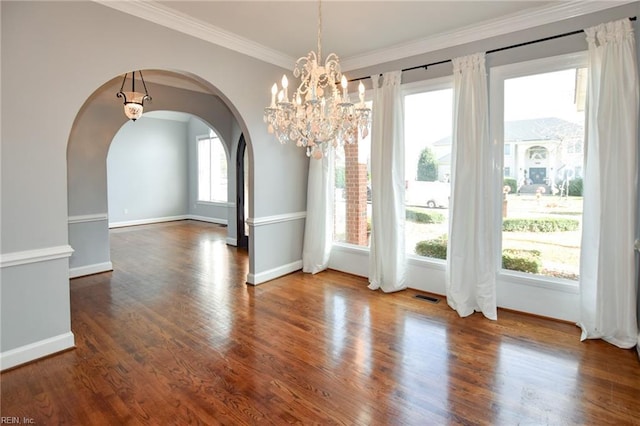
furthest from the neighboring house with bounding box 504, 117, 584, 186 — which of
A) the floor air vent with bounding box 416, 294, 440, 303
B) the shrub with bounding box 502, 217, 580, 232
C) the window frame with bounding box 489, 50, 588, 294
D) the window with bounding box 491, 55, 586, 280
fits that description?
the floor air vent with bounding box 416, 294, 440, 303

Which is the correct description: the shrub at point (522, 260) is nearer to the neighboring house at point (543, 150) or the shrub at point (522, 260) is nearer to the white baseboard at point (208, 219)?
the neighboring house at point (543, 150)

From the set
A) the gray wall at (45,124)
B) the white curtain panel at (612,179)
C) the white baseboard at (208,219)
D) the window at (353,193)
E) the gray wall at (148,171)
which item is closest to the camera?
the gray wall at (45,124)

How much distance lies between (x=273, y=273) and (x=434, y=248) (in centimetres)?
218

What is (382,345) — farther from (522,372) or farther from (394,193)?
(394,193)

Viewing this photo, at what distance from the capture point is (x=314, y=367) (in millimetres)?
2533

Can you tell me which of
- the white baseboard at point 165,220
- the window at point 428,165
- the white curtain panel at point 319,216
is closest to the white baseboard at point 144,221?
the white baseboard at point 165,220

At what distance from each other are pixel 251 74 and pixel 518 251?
3.74 m

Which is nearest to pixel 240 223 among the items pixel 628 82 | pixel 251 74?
pixel 251 74

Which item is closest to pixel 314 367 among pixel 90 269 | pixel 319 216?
pixel 319 216

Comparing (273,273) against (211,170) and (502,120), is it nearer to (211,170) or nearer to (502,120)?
(502,120)

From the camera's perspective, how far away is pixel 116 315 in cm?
347

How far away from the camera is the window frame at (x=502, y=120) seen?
323cm

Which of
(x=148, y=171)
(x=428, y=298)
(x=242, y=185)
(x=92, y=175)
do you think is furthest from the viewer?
(x=148, y=171)

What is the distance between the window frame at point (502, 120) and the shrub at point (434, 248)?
2.03 ft
